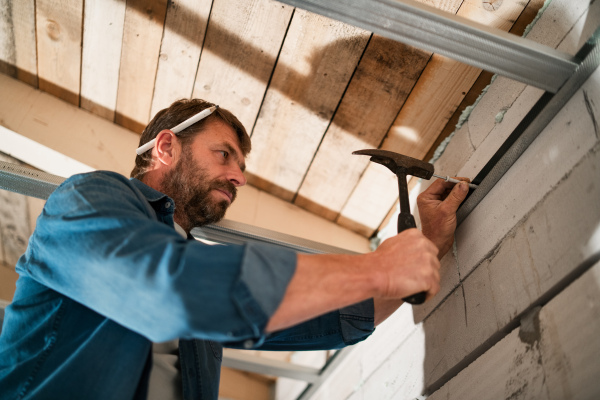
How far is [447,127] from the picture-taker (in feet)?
5.68

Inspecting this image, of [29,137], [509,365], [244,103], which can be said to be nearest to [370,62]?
[244,103]

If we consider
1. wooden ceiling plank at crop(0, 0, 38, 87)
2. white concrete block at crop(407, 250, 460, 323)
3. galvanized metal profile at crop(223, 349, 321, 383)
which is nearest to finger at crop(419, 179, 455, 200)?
white concrete block at crop(407, 250, 460, 323)

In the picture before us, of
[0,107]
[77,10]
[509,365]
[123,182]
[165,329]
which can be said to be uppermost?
[77,10]

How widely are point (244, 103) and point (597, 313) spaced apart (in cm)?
146

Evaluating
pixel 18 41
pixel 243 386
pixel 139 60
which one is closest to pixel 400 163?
pixel 139 60

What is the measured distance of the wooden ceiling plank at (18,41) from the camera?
6.09 ft

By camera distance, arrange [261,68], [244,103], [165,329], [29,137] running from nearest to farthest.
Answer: [165,329] → [261,68] → [244,103] → [29,137]

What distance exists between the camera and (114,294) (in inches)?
32.8

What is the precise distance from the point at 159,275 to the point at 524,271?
0.81 metres

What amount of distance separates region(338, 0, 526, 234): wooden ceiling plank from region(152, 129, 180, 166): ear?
0.78 metres

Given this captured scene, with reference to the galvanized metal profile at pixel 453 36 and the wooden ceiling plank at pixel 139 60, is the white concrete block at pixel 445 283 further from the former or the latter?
the wooden ceiling plank at pixel 139 60

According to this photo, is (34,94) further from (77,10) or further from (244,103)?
(244,103)

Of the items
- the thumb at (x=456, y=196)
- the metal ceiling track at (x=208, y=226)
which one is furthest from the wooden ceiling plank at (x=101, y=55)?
the thumb at (x=456, y=196)

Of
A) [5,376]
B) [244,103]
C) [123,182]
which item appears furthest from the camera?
→ [244,103]
